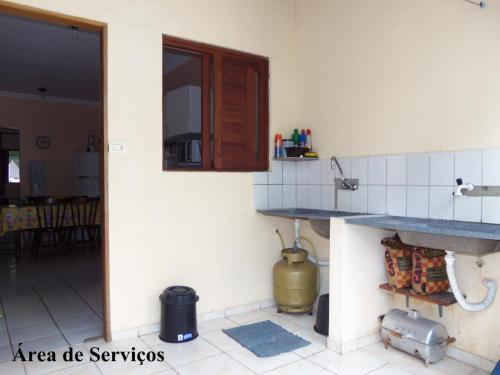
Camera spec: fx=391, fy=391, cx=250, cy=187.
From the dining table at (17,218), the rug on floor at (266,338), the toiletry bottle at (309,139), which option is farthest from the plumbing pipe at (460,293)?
the dining table at (17,218)

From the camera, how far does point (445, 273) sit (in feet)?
7.78

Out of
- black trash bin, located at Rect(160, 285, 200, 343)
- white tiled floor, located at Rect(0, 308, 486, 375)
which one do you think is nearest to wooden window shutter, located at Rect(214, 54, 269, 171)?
black trash bin, located at Rect(160, 285, 200, 343)

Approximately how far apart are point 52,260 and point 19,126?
303 centimetres

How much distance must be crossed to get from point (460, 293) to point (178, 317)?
1707mm

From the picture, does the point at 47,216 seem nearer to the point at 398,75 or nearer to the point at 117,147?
the point at 117,147

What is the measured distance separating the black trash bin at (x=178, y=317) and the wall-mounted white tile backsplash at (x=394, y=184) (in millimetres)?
1018

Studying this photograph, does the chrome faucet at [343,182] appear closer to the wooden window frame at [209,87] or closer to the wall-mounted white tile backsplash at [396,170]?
the wall-mounted white tile backsplash at [396,170]

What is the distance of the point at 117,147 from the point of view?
2.57 meters

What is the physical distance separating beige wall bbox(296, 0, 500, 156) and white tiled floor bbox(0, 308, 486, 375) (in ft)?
4.24

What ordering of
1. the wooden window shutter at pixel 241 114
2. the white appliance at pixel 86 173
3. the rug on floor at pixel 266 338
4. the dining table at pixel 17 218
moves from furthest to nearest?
the white appliance at pixel 86 173 < the dining table at pixel 17 218 < the wooden window shutter at pixel 241 114 < the rug on floor at pixel 266 338

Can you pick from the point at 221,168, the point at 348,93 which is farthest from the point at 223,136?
the point at 348,93

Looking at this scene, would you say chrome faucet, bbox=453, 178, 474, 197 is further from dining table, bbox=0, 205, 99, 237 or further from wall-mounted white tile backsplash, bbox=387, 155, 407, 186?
dining table, bbox=0, 205, 99, 237

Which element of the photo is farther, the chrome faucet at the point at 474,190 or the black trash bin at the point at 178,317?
the black trash bin at the point at 178,317

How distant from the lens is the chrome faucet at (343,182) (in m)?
2.92
